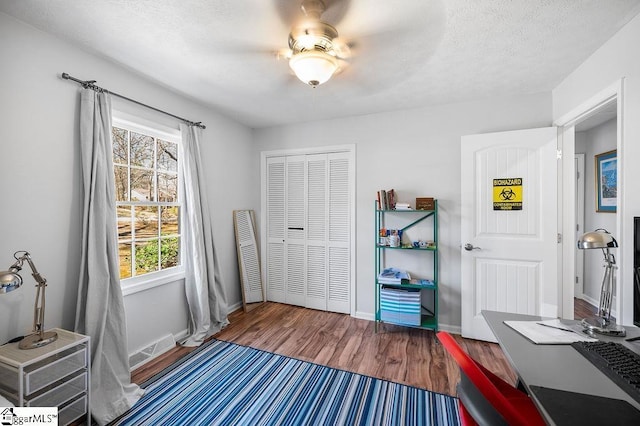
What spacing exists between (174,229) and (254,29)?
2.06 m

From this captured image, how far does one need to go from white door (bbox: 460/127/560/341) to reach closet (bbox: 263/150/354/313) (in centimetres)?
131

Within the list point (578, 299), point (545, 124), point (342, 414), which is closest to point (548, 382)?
point (342, 414)

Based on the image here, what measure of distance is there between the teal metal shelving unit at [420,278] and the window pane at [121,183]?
2453 mm

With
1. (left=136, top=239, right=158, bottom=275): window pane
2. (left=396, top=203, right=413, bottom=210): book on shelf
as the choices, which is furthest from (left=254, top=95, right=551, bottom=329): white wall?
(left=136, top=239, right=158, bottom=275): window pane

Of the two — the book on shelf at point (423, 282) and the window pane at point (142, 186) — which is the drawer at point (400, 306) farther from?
the window pane at point (142, 186)

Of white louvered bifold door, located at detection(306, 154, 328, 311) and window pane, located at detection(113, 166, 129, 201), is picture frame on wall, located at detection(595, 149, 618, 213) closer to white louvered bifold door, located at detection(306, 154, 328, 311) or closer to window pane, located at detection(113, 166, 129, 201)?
white louvered bifold door, located at detection(306, 154, 328, 311)

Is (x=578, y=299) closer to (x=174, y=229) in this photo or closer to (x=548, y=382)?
(x=548, y=382)

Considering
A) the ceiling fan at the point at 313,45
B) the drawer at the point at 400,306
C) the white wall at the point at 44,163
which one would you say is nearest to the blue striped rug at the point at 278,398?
the white wall at the point at 44,163

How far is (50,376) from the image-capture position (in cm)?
158

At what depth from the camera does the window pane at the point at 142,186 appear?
Result: 240 centimetres

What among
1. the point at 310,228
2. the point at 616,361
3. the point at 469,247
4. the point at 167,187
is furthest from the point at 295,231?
the point at 616,361

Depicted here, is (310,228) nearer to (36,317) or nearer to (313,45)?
(313,45)

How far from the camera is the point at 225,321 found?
9.98 feet

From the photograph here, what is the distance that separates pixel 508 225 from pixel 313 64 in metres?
2.34
